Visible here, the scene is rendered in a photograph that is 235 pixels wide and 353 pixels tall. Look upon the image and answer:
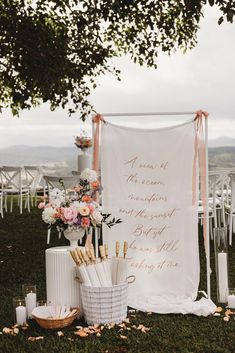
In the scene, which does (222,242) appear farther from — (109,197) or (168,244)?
(109,197)

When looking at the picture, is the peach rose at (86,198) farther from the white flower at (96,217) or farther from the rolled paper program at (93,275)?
the rolled paper program at (93,275)

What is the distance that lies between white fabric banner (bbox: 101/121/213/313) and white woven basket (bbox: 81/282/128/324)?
0.48 m

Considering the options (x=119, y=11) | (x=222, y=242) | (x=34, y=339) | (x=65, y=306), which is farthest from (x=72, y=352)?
(x=119, y=11)

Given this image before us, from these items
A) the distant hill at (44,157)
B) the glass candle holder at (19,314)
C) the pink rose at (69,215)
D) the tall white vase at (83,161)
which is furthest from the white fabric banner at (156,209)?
the distant hill at (44,157)

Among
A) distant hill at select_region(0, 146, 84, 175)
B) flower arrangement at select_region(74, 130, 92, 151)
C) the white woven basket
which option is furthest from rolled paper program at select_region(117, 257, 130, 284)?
distant hill at select_region(0, 146, 84, 175)

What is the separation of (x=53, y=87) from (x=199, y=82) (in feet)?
7.96

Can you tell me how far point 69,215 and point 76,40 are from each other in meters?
6.38

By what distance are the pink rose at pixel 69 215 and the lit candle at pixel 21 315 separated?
25.6 inches

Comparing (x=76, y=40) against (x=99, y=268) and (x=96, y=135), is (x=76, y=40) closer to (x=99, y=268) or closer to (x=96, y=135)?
(x=96, y=135)

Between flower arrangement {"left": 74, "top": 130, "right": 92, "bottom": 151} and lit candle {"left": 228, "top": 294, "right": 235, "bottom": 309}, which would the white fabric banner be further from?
flower arrangement {"left": 74, "top": 130, "right": 92, "bottom": 151}

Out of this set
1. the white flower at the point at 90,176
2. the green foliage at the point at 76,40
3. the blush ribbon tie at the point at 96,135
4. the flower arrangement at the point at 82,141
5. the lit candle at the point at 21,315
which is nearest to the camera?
the lit candle at the point at 21,315

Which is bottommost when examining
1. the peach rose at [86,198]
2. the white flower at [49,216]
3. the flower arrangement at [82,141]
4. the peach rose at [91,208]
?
the white flower at [49,216]

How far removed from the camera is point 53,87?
9141 mm

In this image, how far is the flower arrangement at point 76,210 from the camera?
12.7 ft
